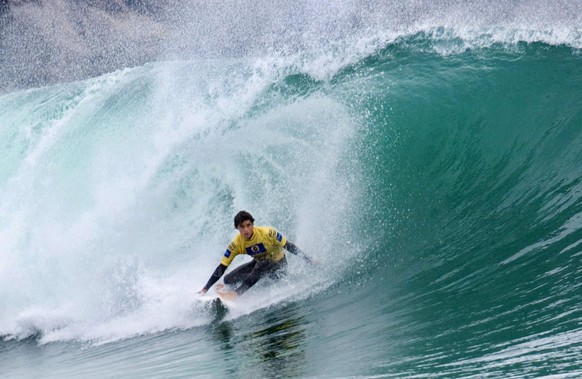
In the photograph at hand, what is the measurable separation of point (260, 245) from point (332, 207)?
1.53 metres

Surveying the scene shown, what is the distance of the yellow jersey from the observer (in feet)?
24.2

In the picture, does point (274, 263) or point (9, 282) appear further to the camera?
point (9, 282)

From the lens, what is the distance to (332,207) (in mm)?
8562

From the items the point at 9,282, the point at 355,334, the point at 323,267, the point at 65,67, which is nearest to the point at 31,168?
the point at 9,282

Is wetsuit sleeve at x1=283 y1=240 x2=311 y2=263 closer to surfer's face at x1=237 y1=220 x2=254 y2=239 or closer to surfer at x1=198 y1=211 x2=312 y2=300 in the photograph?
surfer at x1=198 y1=211 x2=312 y2=300

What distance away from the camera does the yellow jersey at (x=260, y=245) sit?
7.37 metres

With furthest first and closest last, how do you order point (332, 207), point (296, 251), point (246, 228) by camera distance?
1. point (332, 207)
2. point (296, 251)
3. point (246, 228)

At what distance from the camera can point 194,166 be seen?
33.4 feet

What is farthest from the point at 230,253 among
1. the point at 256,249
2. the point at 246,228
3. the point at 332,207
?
the point at 332,207

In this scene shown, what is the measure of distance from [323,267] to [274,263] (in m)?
0.62

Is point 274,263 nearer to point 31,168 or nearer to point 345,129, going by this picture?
point 345,129

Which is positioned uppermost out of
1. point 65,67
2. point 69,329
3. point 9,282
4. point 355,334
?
point 65,67

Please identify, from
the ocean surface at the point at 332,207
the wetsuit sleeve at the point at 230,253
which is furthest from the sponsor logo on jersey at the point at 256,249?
the ocean surface at the point at 332,207

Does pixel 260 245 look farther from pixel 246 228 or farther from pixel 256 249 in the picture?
pixel 246 228
